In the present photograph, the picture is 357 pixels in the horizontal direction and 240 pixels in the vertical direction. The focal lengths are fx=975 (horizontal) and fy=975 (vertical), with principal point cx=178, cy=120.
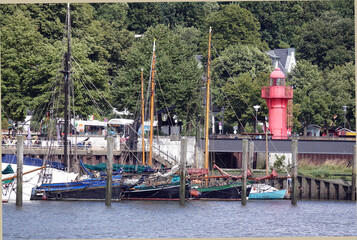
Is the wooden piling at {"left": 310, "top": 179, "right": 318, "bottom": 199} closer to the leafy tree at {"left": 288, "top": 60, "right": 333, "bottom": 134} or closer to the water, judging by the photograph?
the water

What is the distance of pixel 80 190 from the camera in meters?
61.9

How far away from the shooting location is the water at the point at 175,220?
49281mm

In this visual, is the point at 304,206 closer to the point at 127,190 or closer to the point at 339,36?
the point at 127,190

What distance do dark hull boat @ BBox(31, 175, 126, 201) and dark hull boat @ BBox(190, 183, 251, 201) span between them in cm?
485

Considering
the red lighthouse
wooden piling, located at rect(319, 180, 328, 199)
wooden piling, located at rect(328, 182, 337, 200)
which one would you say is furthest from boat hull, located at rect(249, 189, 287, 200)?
the red lighthouse

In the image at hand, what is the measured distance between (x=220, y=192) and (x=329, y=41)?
71.9 m

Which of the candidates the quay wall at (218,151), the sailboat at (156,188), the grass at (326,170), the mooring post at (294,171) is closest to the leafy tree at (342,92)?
the quay wall at (218,151)

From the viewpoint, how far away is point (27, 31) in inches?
3575

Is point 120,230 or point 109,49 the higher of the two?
point 109,49

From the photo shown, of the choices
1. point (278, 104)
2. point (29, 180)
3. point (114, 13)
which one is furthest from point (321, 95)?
point (29, 180)

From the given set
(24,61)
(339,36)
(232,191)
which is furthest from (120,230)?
(339,36)

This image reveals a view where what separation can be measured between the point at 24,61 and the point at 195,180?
27669mm

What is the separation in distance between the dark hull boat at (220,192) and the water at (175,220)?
964 mm

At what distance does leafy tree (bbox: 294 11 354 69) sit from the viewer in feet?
425
